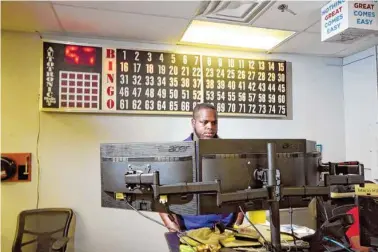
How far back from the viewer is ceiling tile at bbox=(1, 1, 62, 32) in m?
2.33

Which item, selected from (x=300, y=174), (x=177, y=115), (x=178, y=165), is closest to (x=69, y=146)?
(x=177, y=115)

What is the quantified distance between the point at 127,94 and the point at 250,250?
2087 mm

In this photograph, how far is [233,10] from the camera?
2494 mm

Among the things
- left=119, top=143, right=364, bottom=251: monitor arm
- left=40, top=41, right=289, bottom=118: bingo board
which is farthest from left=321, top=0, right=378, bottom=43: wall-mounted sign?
left=119, top=143, right=364, bottom=251: monitor arm

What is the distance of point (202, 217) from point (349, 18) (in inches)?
66.9

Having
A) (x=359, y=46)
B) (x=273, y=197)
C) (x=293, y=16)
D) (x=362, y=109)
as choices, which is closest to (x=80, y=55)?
(x=293, y=16)

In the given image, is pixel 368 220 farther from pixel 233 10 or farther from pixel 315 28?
pixel 315 28

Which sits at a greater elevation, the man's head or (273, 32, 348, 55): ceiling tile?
(273, 32, 348, 55): ceiling tile

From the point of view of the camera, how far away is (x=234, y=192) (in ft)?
3.70

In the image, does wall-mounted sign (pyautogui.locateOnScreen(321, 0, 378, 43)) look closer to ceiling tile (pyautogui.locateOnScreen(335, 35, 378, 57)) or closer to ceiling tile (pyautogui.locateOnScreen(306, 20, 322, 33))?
ceiling tile (pyautogui.locateOnScreen(306, 20, 322, 33))

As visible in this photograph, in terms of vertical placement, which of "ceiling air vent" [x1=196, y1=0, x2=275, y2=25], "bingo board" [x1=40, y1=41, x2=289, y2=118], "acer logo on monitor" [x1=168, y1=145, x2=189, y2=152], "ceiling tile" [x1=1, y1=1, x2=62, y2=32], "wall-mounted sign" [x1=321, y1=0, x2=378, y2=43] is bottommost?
"acer logo on monitor" [x1=168, y1=145, x2=189, y2=152]

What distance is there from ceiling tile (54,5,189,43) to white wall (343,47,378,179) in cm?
210

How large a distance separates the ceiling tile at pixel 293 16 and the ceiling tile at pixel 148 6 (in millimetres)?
Result: 619

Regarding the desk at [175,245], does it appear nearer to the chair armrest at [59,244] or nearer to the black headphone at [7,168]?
the chair armrest at [59,244]
